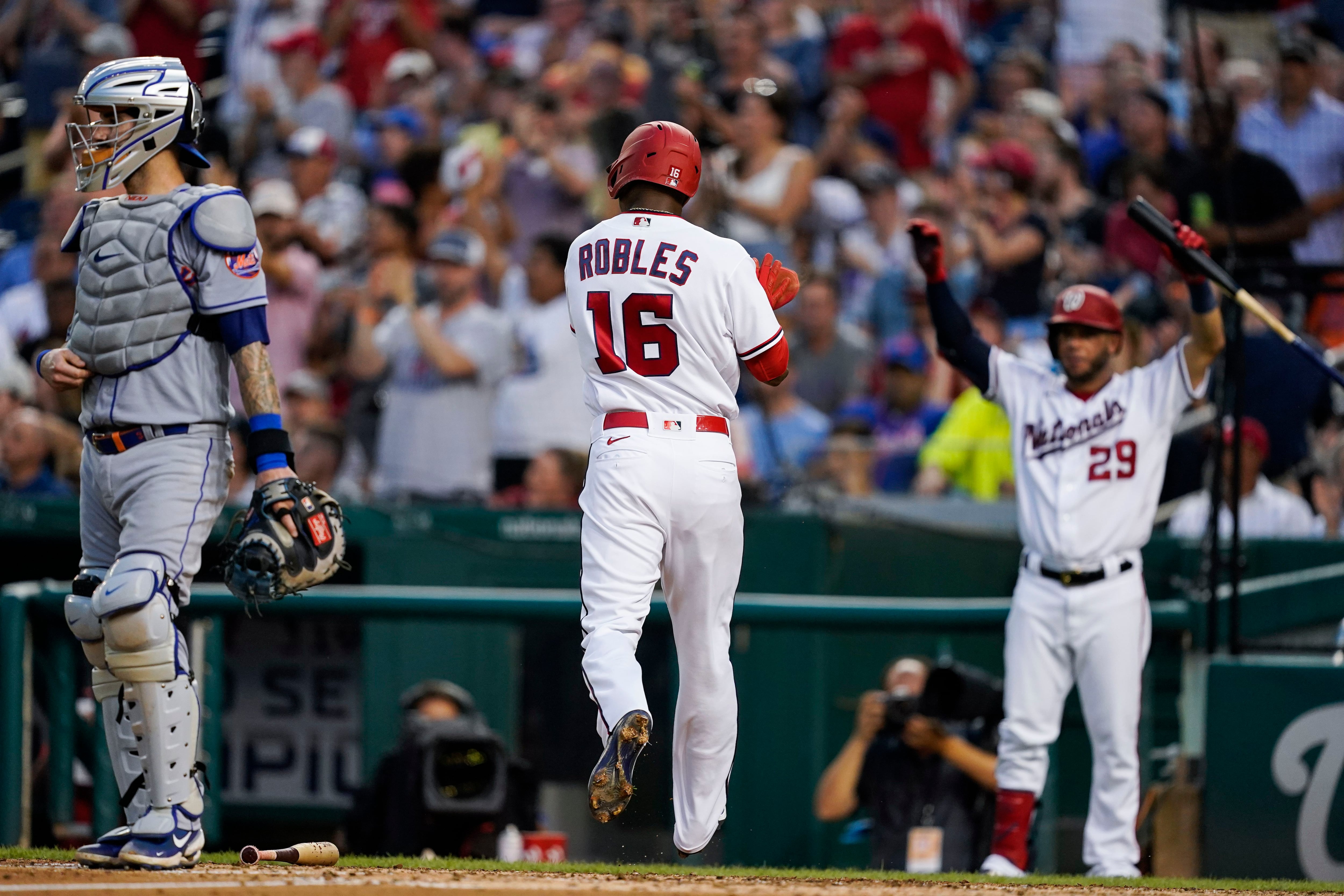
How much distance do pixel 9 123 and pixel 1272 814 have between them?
432 inches

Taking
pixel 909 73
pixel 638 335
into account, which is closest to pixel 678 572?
pixel 638 335

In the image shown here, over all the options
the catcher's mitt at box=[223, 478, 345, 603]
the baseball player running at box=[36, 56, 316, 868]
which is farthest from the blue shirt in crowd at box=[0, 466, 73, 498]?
the catcher's mitt at box=[223, 478, 345, 603]

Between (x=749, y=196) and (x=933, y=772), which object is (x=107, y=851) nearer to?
(x=933, y=772)

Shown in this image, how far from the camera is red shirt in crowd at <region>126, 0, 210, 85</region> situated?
13719 mm

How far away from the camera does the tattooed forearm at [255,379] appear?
197 inches

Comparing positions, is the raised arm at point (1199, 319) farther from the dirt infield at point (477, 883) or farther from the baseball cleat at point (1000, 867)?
the dirt infield at point (477, 883)

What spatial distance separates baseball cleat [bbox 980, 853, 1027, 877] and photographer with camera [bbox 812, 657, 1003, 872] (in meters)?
0.60

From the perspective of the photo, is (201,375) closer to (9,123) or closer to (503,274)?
(503,274)

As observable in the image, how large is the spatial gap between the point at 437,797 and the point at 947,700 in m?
2.04

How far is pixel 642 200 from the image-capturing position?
17.6 feet

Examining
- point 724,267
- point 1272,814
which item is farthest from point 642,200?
point 1272,814

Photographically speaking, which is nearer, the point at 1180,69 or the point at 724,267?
the point at 724,267

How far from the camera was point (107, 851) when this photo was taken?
16.2ft

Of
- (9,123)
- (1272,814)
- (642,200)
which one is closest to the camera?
(642,200)
